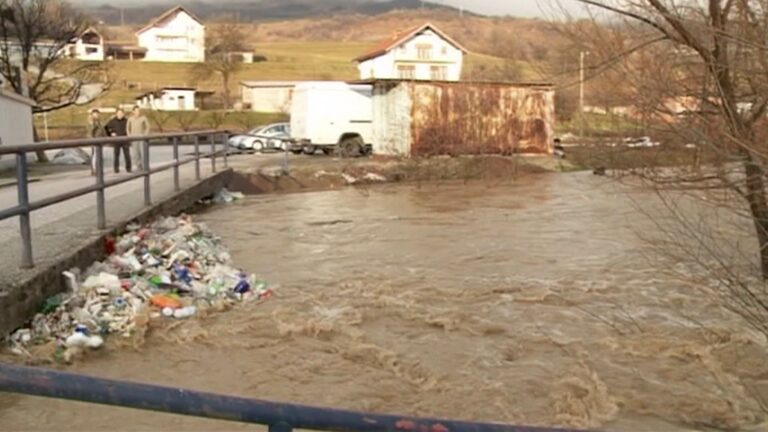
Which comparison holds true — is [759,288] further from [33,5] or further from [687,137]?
[33,5]

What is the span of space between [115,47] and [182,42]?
924 centimetres

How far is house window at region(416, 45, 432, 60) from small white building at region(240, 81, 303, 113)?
35.7ft

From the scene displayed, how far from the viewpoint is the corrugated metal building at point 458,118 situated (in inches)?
1139

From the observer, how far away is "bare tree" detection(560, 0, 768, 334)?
5.57 m

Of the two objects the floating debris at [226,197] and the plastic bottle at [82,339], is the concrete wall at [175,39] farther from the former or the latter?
the plastic bottle at [82,339]

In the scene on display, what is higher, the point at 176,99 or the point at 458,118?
the point at 176,99

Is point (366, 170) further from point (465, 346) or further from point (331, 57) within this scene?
point (331, 57)

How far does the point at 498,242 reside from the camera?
44.0 feet

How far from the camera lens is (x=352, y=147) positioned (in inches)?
1229

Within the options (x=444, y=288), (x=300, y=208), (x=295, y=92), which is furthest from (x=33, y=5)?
(x=444, y=288)

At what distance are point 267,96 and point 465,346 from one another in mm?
64132

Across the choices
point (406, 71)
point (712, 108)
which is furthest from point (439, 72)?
point (712, 108)

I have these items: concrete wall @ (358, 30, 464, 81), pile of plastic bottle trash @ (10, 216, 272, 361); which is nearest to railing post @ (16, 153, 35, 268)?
pile of plastic bottle trash @ (10, 216, 272, 361)

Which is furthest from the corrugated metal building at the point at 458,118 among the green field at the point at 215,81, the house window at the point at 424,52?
the house window at the point at 424,52
